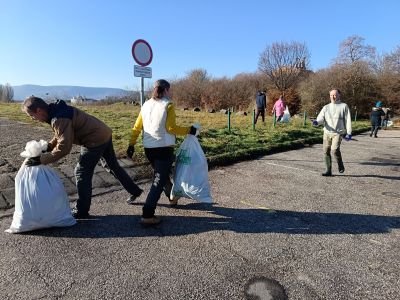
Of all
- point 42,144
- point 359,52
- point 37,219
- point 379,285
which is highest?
point 359,52

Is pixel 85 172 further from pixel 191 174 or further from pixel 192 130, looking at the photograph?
pixel 192 130

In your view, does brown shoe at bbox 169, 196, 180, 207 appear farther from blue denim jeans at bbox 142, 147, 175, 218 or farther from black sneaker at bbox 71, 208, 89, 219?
black sneaker at bbox 71, 208, 89, 219

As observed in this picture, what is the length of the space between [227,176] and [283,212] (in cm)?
199

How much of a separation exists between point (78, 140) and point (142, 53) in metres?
3.33

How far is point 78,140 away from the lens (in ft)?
13.5

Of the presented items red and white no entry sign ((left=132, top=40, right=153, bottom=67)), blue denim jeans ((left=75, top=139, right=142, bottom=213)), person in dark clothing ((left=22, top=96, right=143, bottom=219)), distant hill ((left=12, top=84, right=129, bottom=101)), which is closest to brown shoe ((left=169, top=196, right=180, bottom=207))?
person in dark clothing ((left=22, top=96, right=143, bottom=219))

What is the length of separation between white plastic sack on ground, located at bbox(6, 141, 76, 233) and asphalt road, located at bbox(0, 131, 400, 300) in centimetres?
14

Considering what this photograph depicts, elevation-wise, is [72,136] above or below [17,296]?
above

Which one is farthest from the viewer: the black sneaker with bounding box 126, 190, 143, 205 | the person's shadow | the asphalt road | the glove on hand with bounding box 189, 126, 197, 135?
the black sneaker with bounding box 126, 190, 143, 205

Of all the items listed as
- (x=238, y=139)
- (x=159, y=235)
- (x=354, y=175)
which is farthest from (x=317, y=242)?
(x=238, y=139)

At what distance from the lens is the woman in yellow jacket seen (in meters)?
4.11

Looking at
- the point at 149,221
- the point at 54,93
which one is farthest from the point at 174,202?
the point at 54,93

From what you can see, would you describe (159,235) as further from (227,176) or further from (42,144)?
(227,176)

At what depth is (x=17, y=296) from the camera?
2.74 meters
